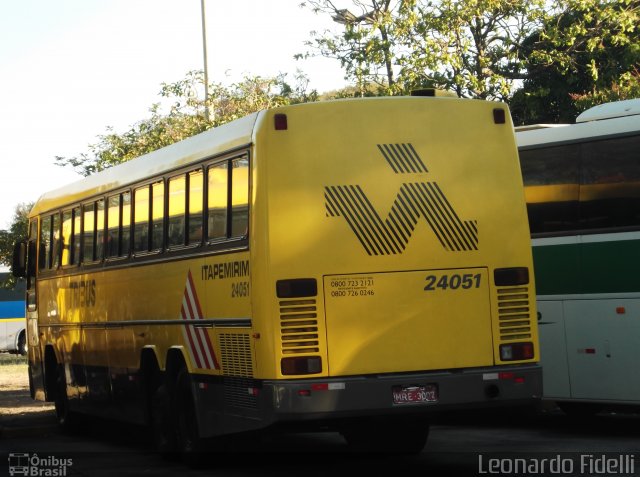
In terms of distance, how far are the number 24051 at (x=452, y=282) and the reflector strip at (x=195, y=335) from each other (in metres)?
2.16

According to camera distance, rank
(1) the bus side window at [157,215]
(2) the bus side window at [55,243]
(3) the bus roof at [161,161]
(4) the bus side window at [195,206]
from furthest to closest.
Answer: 1. (2) the bus side window at [55,243]
2. (1) the bus side window at [157,215]
3. (4) the bus side window at [195,206]
4. (3) the bus roof at [161,161]

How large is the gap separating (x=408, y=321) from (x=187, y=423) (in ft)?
9.78

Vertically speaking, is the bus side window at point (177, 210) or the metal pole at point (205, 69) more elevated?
the metal pole at point (205, 69)

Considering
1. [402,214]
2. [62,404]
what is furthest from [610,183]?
[62,404]

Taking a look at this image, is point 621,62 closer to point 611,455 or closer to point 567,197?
point 567,197

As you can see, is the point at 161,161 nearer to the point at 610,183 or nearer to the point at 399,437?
the point at 399,437

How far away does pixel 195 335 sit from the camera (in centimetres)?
1273

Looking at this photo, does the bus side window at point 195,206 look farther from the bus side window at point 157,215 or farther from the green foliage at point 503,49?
the green foliage at point 503,49

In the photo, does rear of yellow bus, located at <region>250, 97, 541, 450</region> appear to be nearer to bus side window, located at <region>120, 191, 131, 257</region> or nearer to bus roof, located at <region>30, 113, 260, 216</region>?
bus roof, located at <region>30, 113, 260, 216</region>

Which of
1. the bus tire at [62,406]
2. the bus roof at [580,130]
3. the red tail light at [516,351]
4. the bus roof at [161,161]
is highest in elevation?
the bus roof at [580,130]

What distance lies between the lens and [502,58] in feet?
102

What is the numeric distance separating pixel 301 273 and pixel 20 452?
572 cm

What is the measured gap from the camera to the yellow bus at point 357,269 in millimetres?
11023

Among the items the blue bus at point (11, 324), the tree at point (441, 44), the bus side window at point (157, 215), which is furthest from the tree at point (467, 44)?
the blue bus at point (11, 324)
